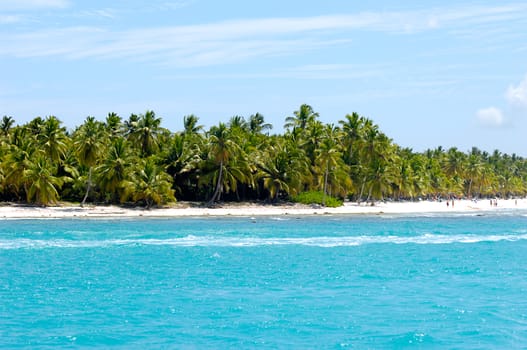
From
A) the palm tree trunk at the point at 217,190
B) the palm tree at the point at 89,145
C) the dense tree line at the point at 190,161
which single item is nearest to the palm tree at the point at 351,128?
the dense tree line at the point at 190,161

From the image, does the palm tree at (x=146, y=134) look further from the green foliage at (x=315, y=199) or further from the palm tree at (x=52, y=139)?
the green foliage at (x=315, y=199)

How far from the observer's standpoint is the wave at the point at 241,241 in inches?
1786

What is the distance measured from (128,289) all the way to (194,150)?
51.7 metres

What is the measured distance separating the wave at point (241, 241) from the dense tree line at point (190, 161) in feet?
76.1

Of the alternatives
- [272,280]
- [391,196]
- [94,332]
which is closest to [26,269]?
[272,280]

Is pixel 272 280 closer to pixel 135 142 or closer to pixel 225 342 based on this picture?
pixel 225 342

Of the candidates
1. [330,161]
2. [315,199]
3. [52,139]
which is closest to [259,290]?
[52,139]

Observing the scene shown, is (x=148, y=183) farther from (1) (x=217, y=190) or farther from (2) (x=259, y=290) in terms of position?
(2) (x=259, y=290)

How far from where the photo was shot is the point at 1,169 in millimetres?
69312

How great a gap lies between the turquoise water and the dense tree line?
18721 mm

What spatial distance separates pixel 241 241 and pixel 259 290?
20.1 m

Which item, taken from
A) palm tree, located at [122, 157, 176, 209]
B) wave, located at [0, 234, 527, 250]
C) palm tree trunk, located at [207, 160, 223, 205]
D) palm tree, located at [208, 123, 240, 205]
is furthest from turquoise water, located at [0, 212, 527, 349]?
palm tree trunk, located at [207, 160, 223, 205]

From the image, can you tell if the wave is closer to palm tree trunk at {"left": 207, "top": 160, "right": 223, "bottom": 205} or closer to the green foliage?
palm tree trunk at {"left": 207, "top": 160, "right": 223, "bottom": 205}

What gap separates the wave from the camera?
45.4 metres
